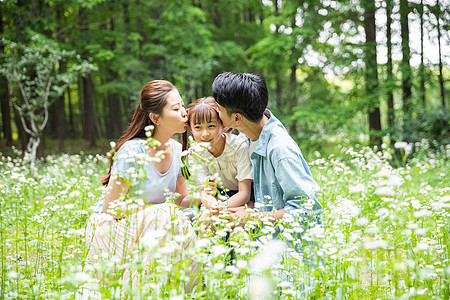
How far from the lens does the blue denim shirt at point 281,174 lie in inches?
105

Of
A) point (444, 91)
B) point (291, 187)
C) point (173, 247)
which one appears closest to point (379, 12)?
point (444, 91)

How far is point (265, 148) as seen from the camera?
9.80 ft

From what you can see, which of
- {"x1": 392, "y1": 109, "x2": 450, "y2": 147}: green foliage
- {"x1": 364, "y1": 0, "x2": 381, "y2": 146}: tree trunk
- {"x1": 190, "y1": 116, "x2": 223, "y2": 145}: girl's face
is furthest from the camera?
{"x1": 364, "y1": 0, "x2": 381, "y2": 146}: tree trunk

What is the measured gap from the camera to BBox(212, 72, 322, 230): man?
271 centimetres

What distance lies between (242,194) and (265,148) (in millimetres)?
517

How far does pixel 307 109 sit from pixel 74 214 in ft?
31.4

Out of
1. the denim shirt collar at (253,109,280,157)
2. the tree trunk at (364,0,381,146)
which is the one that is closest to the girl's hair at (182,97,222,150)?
the denim shirt collar at (253,109,280,157)

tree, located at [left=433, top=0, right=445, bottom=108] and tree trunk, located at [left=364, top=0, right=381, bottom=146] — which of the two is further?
tree trunk, located at [left=364, top=0, right=381, bottom=146]

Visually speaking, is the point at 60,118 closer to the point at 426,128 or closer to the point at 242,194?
the point at 426,128

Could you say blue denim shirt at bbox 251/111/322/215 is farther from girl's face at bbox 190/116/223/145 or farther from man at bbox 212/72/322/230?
girl's face at bbox 190/116/223/145

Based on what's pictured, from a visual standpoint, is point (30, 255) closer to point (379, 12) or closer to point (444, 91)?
point (379, 12)


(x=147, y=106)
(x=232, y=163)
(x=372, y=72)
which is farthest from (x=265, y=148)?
(x=372, y=72)

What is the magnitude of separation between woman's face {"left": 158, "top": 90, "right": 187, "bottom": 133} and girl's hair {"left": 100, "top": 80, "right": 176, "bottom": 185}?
0.12 ft

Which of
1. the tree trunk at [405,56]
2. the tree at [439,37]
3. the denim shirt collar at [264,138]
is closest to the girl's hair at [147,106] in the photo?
the denim shirt collar at [264,138]
